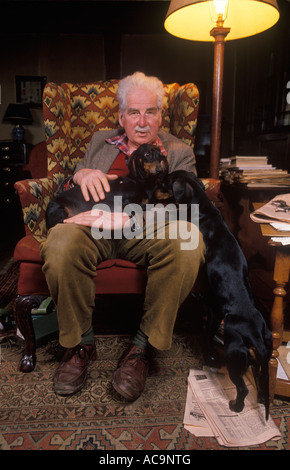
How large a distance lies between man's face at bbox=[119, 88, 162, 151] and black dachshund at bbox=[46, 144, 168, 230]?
26 centimetres

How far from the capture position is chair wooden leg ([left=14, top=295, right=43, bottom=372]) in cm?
135

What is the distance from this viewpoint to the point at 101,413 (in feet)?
3.77

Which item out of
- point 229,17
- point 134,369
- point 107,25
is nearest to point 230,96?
point 107,25

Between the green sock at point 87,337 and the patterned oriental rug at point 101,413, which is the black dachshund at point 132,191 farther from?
the patterned oriental rug at point 101,413

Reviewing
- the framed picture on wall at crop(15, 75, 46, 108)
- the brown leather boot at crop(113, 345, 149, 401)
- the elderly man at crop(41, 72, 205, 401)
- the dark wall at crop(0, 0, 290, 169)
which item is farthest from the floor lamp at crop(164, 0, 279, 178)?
the framed picture on wall at crop(15, 75, 46, 108)

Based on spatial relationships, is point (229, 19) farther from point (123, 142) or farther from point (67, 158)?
point (67, 158)

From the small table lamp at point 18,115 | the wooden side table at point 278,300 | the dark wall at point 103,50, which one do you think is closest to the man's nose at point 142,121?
the wooden side table at point 278,300

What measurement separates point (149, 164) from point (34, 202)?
1.76ft

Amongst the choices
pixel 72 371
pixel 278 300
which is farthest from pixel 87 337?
pixel 278 300

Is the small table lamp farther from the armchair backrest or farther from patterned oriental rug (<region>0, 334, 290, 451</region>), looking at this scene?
patterned oriental rug (<region>0, 334, 290, 451</region>)

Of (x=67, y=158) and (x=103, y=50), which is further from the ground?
(x=103, y=50)

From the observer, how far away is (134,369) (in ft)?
4.04

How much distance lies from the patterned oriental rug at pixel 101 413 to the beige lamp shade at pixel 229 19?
5.63ft

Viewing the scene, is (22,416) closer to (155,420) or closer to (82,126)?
(155,420)
